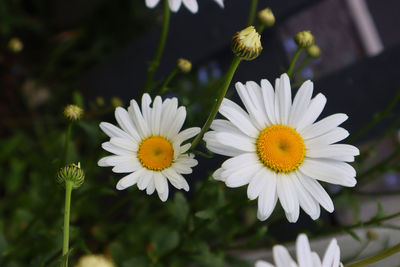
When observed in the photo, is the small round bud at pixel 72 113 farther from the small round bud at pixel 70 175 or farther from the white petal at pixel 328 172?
the white petal at pixel 328 172

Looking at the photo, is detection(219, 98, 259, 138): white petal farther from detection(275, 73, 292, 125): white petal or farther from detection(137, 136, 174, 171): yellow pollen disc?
detection(137, 136, 174, 171): yellow pollen disc

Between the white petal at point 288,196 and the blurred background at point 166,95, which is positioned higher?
the blurred background at point 166,95

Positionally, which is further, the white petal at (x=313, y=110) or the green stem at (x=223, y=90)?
the white petal at (x=313, y=110)

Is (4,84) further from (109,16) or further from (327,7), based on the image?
(327,7)

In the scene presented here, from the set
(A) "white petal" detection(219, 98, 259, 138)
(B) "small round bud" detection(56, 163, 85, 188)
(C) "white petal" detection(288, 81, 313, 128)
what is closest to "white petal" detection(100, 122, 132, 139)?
(B) "small round bud" detection(56, 163, 85, 188)

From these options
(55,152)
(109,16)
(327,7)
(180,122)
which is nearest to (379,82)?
(327,7)

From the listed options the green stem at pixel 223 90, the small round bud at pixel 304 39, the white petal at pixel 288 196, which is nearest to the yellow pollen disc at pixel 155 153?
the green stem at pixel 223 90

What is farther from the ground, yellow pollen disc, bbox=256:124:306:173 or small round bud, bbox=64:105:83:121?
small round bud, bbox=64:105:83:121
